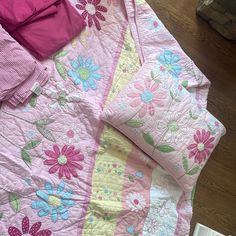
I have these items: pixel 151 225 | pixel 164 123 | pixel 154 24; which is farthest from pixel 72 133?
pixel 154 24

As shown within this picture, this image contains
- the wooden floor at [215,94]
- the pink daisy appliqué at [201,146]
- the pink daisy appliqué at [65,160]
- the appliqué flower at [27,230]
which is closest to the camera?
the appliqué flower at [27,230]

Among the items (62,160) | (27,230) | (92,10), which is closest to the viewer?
(27,230)

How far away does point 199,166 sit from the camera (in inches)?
53.9

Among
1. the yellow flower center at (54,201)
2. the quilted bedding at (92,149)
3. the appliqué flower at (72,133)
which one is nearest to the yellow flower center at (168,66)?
the quilted bedding at (92,149)

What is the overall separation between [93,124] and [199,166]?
425 mm

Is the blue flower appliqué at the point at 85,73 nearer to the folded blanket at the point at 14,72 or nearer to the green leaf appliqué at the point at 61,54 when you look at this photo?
the green leaf appliqué at the point at 61,54

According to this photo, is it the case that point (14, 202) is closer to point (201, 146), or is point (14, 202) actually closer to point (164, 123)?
point (164, 123)

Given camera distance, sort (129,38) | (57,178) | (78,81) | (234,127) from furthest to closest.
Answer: (234,127) → (129,38) → (78,81) → (57,178)

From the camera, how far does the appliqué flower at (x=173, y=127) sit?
1328mm

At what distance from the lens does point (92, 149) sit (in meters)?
1.31

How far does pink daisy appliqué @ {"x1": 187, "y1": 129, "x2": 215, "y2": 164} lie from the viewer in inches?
53.3

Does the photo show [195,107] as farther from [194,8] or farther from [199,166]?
[194,8]

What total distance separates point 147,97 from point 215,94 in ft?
1.62

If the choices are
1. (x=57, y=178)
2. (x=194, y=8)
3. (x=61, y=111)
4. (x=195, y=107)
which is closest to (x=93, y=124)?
(x=61, y=111)
